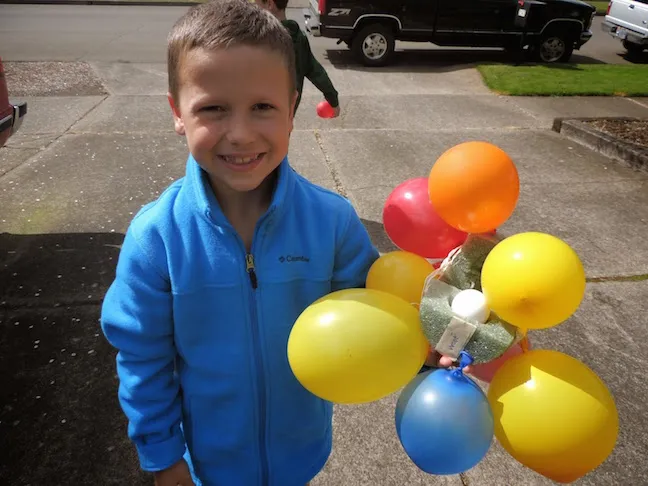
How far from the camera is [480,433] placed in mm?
1222

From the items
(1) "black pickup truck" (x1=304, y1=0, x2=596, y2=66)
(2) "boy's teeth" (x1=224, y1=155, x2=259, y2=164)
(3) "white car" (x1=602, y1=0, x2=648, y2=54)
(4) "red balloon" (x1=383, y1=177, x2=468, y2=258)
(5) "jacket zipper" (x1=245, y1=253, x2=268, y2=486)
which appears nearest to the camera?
(2) "boy's teeth" (x1=224, y1=155, x2=259, y2=164)

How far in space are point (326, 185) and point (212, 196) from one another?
333cm

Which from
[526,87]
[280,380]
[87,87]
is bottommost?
[87,87]

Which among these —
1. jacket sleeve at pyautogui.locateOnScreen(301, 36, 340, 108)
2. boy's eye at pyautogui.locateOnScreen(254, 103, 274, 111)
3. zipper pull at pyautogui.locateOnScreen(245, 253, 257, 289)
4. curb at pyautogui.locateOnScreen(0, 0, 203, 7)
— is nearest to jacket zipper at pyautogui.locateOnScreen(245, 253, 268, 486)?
zipper pull at pyautogui.locateOnScreen(245, 253, 257, 289)

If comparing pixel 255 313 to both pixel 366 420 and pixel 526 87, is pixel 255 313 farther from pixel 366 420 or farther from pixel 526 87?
pixel 526 87

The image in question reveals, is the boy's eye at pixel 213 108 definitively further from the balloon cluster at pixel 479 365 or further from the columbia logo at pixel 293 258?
the balloon cluster at pixel 479 365

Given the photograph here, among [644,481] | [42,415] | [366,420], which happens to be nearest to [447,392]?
[366,420]

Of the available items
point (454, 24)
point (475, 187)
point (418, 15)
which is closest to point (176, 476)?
point (475, 187)

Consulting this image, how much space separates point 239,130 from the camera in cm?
122

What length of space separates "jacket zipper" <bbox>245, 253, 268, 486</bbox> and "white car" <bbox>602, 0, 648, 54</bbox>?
38.4 ft

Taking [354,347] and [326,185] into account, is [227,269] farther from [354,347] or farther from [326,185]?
[326,185]

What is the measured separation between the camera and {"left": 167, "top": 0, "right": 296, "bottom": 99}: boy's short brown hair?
3.90 ft

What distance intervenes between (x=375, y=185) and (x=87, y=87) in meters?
4.68

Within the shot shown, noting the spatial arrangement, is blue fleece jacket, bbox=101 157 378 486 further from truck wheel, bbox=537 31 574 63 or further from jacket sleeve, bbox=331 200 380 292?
truck wheel, bbox=537 31 574 63
